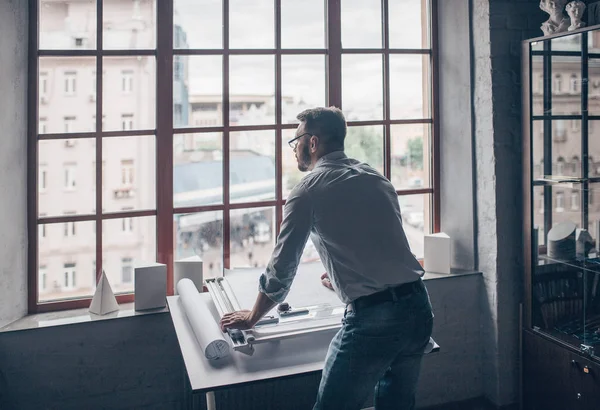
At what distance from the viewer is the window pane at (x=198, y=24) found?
274 cm

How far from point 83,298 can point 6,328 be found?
1.26 feet

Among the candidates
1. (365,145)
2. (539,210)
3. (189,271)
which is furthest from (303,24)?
(539,210)

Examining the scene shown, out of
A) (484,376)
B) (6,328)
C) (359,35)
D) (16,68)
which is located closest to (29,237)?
(6,328)

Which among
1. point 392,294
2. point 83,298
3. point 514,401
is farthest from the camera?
point 514,401

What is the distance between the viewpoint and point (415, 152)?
3.20 m

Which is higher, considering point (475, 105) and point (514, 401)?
point (475, 105)

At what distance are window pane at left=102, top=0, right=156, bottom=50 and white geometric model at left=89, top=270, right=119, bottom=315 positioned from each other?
3.77ft

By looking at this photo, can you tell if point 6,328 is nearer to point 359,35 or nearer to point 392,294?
point 392,294

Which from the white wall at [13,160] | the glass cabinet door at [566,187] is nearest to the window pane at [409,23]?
the glass cabinet door at [566,187]

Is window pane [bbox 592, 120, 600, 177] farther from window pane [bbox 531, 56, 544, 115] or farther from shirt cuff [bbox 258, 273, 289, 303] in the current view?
shirt cuff [bbox 258, 273, 289, 303]

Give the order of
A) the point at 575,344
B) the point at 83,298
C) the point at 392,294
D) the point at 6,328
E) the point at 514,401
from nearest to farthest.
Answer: the point at 392,294, the point at 6,328, the point at 575,344, the point at 83,298, the point at 514,401

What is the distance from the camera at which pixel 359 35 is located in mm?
3049

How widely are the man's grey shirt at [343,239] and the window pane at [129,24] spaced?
Result: 1.43 metres

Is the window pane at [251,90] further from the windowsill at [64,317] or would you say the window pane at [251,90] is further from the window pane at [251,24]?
the windowsill at [64,317]
